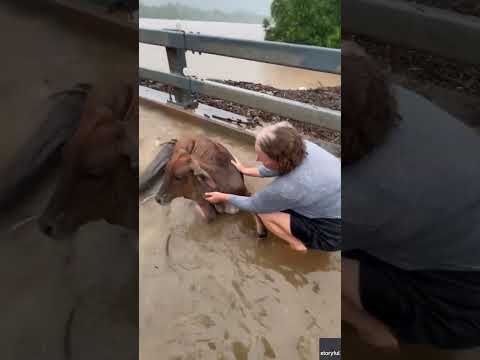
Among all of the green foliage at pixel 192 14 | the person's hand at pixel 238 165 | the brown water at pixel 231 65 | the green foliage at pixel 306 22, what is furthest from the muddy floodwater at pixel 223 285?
the green foliage at pixel 306 22

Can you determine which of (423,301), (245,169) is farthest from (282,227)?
(423,301)

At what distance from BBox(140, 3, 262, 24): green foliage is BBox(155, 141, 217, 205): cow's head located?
1.81 ft

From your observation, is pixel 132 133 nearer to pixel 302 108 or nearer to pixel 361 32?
pixel 302 108

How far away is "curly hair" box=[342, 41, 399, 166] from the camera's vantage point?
4.51 feet

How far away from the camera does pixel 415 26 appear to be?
4.54ft

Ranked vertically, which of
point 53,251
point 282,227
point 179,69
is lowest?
point 53,251

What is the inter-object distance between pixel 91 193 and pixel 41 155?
247mm

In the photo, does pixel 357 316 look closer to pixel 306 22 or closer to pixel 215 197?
pixel 215 197

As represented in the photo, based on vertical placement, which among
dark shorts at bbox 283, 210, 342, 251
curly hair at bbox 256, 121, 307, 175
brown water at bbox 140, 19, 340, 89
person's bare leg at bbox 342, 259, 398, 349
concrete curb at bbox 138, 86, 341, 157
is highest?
brown water at bbox 140, 19, 340, 89

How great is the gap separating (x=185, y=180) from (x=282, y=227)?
1.48 ft

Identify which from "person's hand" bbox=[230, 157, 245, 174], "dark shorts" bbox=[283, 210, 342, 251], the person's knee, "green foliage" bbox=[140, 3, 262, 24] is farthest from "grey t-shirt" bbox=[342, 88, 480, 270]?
"green foliage" bbox=[140, 3, 262, 24]

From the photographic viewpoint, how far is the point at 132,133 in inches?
55.4

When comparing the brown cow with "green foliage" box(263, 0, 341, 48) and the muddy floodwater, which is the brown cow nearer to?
the muddy floodwater

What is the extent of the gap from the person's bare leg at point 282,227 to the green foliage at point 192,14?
817mm
